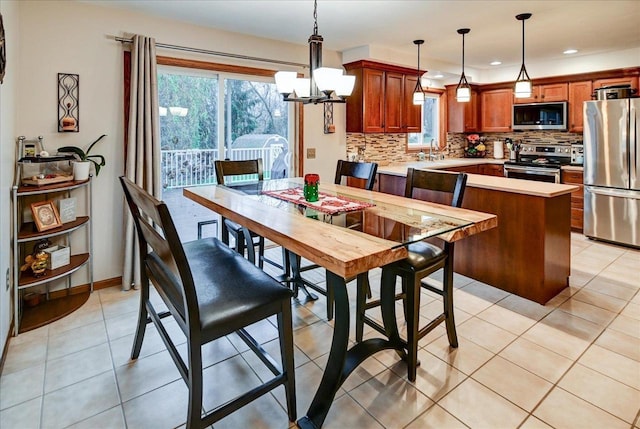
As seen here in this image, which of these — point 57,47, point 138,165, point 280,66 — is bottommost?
point 138,165

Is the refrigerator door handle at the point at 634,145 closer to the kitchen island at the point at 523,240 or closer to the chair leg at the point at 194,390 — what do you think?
the kitchen island at the point at 523,240

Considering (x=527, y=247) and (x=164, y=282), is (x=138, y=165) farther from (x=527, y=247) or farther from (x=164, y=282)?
(x=527, y=247)

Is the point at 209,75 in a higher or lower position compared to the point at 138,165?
higher

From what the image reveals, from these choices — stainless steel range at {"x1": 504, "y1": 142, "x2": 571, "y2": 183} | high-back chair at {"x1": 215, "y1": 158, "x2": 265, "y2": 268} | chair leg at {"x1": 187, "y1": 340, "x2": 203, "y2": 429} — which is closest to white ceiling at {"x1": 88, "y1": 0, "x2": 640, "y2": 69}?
high-back chair at {"x1": 215, "y1": 158, "x2": 265, "y2": 268}

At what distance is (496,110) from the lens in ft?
19.7

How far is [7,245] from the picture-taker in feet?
7.57

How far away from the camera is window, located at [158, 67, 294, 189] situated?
3518 mm

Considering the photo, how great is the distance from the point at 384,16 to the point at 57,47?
2612mm

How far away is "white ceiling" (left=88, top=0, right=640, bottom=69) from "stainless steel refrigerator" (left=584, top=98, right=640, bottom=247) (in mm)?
Result: 821

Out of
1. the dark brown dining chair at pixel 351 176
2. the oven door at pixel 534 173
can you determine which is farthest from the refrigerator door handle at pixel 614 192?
the dark brown dining chair at pixel 351 176

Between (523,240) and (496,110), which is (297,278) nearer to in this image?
(523,240)

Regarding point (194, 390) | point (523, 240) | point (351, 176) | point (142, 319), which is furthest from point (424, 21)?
point (194, 390)

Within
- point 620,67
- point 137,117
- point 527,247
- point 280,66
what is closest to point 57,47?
point 137,117

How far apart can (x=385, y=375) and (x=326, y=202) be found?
3.33ft
